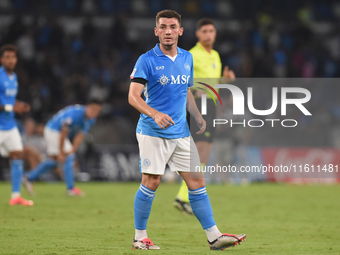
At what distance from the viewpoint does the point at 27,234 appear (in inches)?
256

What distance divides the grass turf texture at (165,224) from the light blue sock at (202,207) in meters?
0.29

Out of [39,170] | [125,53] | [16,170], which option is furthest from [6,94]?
[125,53]

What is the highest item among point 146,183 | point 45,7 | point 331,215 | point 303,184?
point 45,7

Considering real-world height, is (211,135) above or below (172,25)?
below

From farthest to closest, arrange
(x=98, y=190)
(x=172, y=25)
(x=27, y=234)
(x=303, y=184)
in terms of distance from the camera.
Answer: (x=303, y=184)
(x=98, y=190)
(x=27, y=234)
(x=172, y=25)

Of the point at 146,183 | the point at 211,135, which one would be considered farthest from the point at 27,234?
the point at 211,135

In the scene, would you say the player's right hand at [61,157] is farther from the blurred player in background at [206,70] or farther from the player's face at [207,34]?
the player's face at [207,34]

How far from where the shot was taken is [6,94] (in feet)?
32.6

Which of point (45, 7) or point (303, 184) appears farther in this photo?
point (45, 7)

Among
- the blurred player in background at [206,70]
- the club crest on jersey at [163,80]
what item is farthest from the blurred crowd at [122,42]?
the club crest on jersey at [163,80]

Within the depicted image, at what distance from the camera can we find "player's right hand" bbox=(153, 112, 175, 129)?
5.27 m

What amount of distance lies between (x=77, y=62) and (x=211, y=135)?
37.6ft

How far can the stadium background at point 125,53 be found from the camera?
17281 mm

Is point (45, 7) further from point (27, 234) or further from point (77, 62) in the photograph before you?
point (27, 234)
